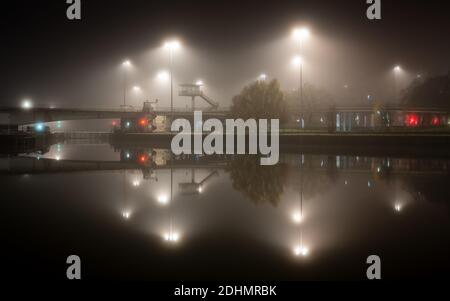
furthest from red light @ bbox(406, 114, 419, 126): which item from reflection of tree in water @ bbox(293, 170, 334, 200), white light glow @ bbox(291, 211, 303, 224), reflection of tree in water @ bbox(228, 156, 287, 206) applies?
white light glow @ bbox(291, 211, 303, 224)

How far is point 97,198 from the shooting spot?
12.5 m

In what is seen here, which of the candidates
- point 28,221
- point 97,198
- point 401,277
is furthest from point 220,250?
point 97,198

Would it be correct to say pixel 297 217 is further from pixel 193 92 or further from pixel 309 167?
pixel 193 92

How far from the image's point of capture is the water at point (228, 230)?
20.6 ft

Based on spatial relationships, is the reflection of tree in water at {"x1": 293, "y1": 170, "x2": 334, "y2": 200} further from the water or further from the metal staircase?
the metal staircase

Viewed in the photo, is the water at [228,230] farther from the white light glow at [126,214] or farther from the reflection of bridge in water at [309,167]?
the reflection of bridge in water at [309,167]

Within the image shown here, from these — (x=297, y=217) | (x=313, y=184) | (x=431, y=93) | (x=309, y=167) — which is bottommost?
(x=297, y=217)

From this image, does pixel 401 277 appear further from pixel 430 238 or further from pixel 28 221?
pixel 28 221

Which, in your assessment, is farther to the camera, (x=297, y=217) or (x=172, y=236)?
(x=297, y=217)

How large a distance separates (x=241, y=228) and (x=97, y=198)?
18.4 feet

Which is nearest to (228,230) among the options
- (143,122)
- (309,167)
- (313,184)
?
(313,184)

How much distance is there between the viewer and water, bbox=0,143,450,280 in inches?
247

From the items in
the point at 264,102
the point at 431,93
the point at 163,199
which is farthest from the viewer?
the point at 431,93

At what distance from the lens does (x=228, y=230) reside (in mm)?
8383
